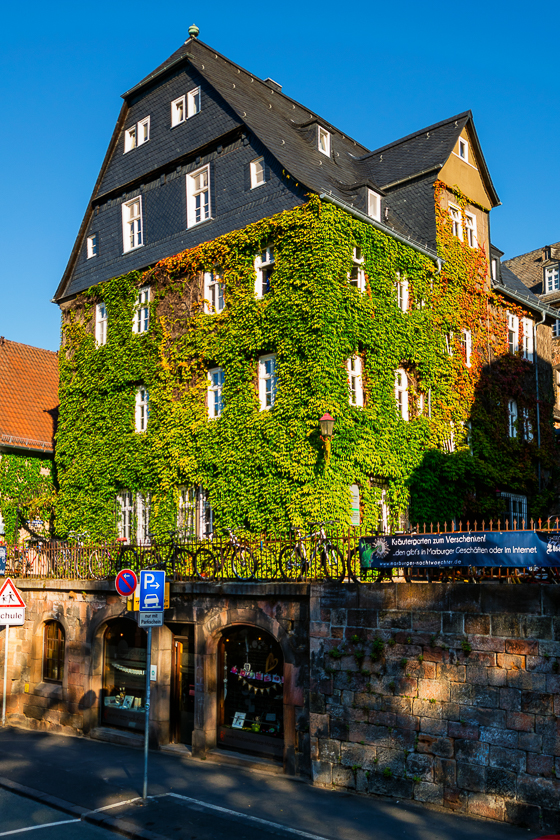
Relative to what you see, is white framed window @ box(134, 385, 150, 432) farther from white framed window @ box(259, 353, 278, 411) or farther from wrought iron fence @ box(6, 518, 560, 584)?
white framed window @ box(259, 353, 278, 411)

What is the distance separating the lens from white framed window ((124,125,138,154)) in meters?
28.1

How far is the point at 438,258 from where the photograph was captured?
982 inches

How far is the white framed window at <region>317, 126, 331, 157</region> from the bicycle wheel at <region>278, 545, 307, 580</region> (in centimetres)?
1511

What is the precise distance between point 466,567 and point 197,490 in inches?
469

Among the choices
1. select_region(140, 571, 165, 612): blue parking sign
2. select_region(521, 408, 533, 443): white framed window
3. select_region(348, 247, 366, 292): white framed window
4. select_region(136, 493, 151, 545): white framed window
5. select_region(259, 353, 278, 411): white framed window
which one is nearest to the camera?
select_region(140, 571, 165, 612): blue parking sign

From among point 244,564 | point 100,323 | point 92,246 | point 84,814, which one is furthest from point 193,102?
point 84,814

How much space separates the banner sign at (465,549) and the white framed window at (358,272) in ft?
33.3

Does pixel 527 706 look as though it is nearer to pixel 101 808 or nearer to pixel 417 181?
pixel 101 808

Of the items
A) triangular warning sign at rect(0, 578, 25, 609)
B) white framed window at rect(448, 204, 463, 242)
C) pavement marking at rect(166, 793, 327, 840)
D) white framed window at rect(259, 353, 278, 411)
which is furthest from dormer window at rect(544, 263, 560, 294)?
pavement marking at rect(166, 793, 327, 840)

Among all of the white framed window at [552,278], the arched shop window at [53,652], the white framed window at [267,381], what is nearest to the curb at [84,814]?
the arched shop window at [53,652]

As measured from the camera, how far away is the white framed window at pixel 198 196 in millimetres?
24844

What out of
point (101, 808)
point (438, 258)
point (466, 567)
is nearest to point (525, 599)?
point (466, 567)

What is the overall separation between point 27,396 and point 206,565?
17.7 metres

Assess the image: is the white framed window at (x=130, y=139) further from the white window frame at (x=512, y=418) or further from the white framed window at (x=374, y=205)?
the white window frame at (x=512, y=418)
